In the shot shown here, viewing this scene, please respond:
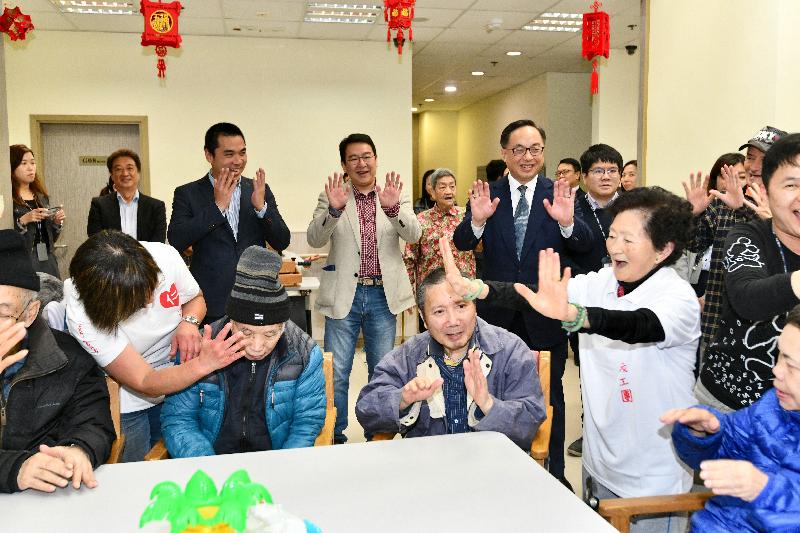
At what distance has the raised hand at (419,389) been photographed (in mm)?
A: 1803

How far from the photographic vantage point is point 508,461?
1.61m

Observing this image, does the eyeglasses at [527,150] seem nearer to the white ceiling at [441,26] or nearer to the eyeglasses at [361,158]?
the eyeglasses at [361,158]

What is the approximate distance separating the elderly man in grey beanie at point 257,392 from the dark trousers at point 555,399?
3.71ft

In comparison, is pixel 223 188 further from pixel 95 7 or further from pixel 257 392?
pixel 95 7

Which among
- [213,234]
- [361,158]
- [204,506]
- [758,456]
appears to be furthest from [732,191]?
[204,506]

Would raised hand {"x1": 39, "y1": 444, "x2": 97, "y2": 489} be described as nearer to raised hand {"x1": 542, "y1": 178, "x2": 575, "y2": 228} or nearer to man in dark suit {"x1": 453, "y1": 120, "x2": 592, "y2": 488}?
man in dark suit {"x1": 453, "y1": 120, "x2": 592, "y2": 488}

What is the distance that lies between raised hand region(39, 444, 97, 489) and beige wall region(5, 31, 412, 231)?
5.43 m

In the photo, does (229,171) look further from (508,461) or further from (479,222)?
(508,461)

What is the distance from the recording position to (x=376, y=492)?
1.45 meters

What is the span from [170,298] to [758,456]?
1.78m

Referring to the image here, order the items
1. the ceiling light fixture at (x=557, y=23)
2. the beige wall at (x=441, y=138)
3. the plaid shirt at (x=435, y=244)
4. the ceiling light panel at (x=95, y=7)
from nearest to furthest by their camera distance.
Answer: the plaid shirt at (x=435, y=244), the ceiling light panel at (x=95, y=7), the ceiling light fixture at (x=557, y=23), the beige wall at (x=441, y=138)

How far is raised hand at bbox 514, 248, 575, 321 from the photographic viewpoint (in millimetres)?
1659

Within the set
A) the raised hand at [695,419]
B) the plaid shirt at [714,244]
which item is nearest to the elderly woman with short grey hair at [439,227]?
the plaid shirt at [714,244]

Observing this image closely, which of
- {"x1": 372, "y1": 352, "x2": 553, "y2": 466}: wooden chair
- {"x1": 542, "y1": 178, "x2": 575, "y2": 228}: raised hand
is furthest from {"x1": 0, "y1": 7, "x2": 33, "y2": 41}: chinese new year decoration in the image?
{"x1": 372, "y1": 352, "x2": 553, "y2": 466}: wooden chair
